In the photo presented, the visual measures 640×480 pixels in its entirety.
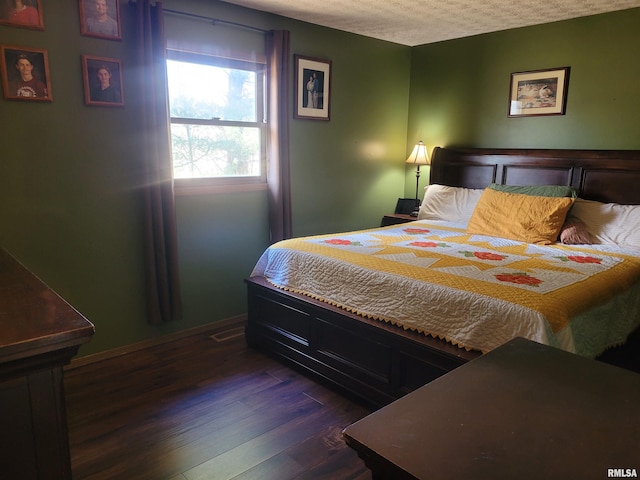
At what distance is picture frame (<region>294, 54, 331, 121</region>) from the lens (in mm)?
3650

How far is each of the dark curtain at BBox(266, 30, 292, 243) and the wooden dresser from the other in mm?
2520

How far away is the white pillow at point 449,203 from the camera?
3740mm

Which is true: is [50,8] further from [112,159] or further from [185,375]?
[185,375]

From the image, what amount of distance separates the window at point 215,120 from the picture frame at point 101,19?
37 centimetres

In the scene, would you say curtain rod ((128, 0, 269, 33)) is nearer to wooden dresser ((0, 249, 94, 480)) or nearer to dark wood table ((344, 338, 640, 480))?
wooden dresser ((0, 249, 94, 480))

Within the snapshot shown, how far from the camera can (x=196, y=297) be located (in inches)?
131

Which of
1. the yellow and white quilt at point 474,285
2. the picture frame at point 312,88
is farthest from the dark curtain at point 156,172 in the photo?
the picture frame at point 312,88

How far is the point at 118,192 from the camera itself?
9.36 ft

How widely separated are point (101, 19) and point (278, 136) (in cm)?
133

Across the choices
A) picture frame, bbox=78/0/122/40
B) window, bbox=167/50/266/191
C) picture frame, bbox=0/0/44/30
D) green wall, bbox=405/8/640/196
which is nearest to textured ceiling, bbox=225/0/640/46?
green wall, bbox=405/8/640/196

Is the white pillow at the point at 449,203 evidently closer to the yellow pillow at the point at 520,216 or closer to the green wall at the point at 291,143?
the yellow pillow at the point at 520,216

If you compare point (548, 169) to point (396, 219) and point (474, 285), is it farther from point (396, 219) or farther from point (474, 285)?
point (474, 285)

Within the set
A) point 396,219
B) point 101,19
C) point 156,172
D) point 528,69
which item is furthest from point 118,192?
point 528,69

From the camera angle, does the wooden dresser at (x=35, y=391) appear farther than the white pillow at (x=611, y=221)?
No
